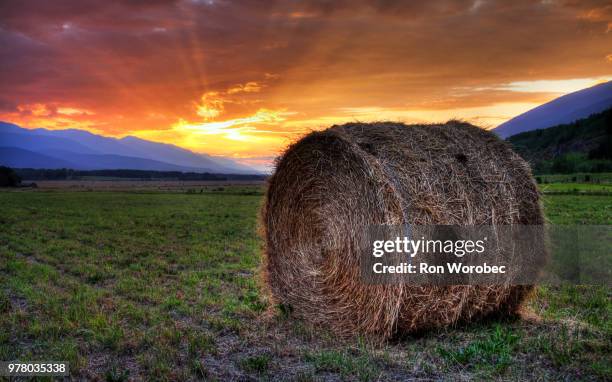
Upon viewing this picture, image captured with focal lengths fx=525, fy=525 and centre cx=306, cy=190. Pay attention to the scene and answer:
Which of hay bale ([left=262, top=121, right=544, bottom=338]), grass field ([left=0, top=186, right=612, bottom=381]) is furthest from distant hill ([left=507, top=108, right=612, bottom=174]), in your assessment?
hay bale ([left=262, top=121, right=544, bottom=338])

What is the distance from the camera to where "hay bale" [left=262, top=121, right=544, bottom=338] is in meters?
7.09

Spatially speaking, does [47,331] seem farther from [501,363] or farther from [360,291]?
[501,363]

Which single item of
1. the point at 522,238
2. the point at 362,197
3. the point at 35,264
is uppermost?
the point at 362,197

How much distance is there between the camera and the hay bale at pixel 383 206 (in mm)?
7090

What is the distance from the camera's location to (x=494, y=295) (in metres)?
7.77

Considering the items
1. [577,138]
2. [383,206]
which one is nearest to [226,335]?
[383,206]

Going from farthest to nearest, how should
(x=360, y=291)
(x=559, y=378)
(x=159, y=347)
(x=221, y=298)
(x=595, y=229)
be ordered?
(x=595, y=229), (x=221, y=298), (x=360, y=291), (x=159, y=347), (x=559, y=378)

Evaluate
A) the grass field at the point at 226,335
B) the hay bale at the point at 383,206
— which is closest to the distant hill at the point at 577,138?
the grass field at the point at 226,335

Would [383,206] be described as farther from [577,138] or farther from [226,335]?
[577,138]

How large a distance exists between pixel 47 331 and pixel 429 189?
5960 mm

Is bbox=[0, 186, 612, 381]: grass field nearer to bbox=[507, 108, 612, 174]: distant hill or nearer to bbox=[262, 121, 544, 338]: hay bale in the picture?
bbox=[262, 121, 544, 338]: hay bale

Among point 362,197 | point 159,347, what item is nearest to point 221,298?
point 159,347

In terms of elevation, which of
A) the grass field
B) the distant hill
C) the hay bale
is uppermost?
the distant hill

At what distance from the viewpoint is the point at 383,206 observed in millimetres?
7090
